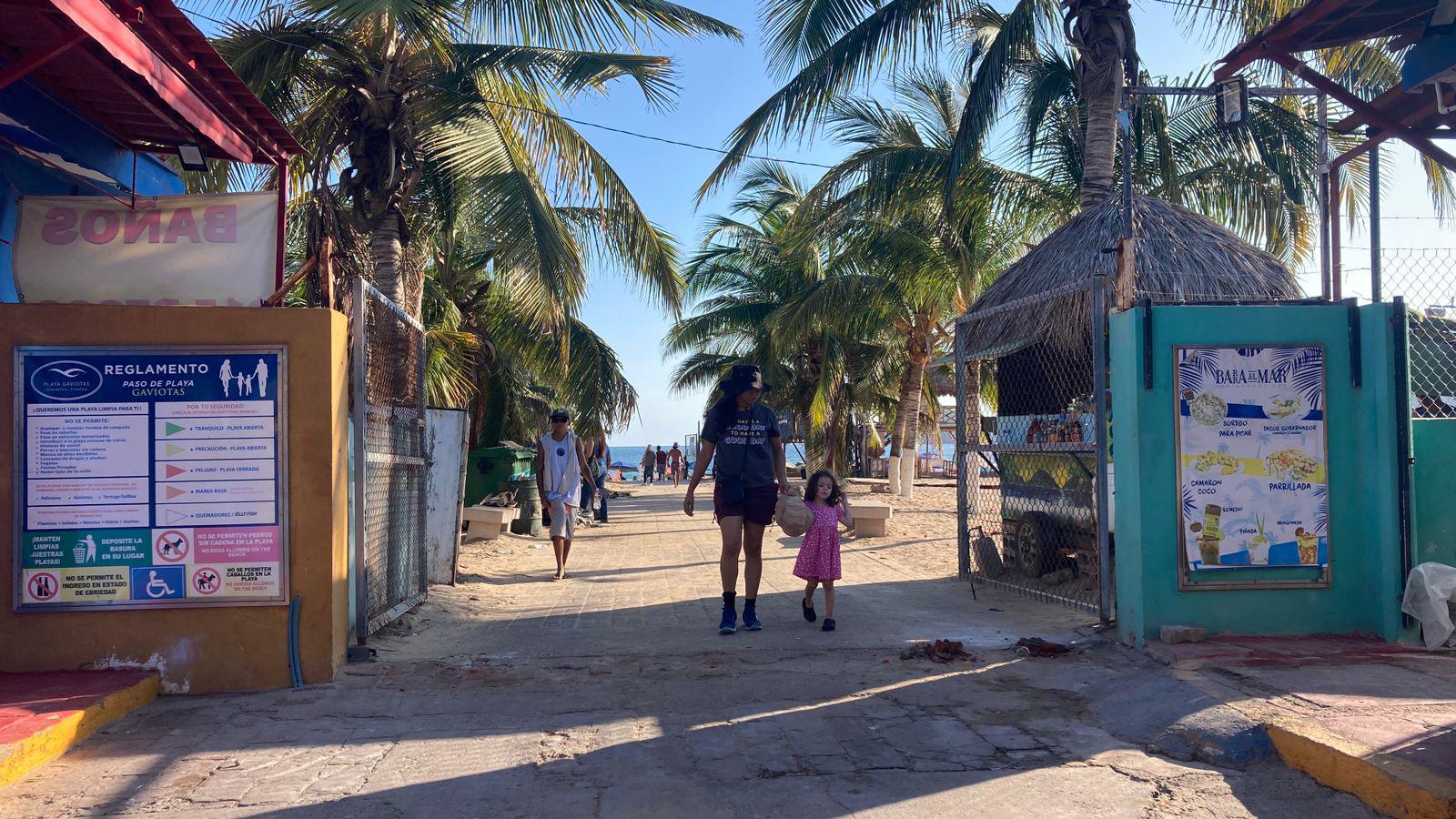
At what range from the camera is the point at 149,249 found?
6.43 meters

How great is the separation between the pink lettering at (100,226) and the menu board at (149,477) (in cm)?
126

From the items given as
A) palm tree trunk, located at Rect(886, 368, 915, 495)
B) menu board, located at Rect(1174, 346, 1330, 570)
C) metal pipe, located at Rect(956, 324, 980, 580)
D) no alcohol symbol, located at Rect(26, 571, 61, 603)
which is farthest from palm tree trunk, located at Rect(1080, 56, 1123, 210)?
palm tree trunk, located at Rect(886, 368, 915, 495)

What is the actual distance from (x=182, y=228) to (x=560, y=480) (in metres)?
4.90

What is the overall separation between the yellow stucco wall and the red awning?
1.28m

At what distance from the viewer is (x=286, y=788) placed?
408 centimetres

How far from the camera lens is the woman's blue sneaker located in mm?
7195

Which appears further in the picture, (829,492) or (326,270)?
(829,492)

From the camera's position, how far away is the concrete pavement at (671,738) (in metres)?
3.94

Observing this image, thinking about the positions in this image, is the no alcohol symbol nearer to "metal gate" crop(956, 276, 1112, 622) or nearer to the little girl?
the little girl

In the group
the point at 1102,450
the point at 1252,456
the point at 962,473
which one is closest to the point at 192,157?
the point at 1102,450

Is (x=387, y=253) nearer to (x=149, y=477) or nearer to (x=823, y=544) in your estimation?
(x=149, y=477)

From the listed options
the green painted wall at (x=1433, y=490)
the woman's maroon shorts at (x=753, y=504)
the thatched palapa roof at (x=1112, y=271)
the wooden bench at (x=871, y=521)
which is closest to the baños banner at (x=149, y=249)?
the woman's maroon shorts at (x=753, y=504)

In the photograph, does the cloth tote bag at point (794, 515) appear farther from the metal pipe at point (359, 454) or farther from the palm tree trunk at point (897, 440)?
the palm tree trunk at point (897, 440)

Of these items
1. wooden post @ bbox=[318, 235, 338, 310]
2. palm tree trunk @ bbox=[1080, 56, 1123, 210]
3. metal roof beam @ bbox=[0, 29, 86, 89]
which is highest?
palm tree trunk @ bbox=[1080, 56, 1123, 210]
